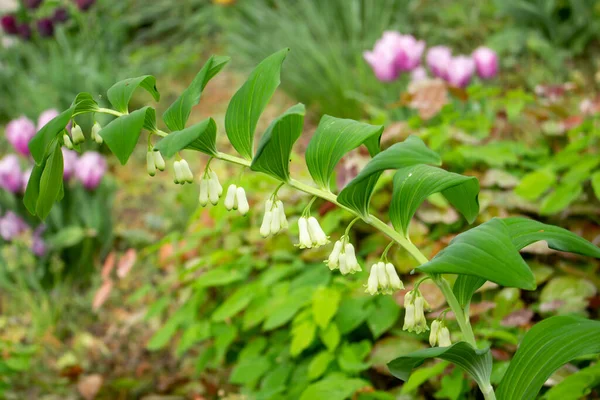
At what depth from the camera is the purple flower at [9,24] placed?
175 inches

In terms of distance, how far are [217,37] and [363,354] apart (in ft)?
15.3

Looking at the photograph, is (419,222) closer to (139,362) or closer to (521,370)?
(521,370)

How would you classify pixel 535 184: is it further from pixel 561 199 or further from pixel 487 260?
pixel 487 260

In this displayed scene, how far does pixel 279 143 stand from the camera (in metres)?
0.96

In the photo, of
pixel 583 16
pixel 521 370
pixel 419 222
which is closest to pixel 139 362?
pixel 419 222

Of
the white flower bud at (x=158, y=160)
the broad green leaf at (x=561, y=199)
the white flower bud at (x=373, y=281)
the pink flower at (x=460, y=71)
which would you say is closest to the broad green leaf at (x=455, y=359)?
the white flower bud at (x=373, y=281)

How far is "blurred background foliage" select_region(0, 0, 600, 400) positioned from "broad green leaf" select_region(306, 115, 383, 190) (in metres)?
0.65

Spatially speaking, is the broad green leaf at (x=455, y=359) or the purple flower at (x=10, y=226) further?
the purple flower at (x=10, y=226)

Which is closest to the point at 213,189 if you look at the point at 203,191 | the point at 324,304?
the point at 203,191

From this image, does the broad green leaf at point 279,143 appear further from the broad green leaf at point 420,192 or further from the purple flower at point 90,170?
the purple flower at point 90,170

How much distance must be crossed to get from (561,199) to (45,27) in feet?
11.6

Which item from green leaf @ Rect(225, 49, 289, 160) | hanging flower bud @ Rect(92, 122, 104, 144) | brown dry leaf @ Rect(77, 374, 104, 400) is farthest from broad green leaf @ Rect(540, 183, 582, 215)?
brown dry leaf @ Rect(77, 374, 104, 400)

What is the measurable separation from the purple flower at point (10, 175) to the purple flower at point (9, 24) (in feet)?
5.95

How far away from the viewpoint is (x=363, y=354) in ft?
5.63
